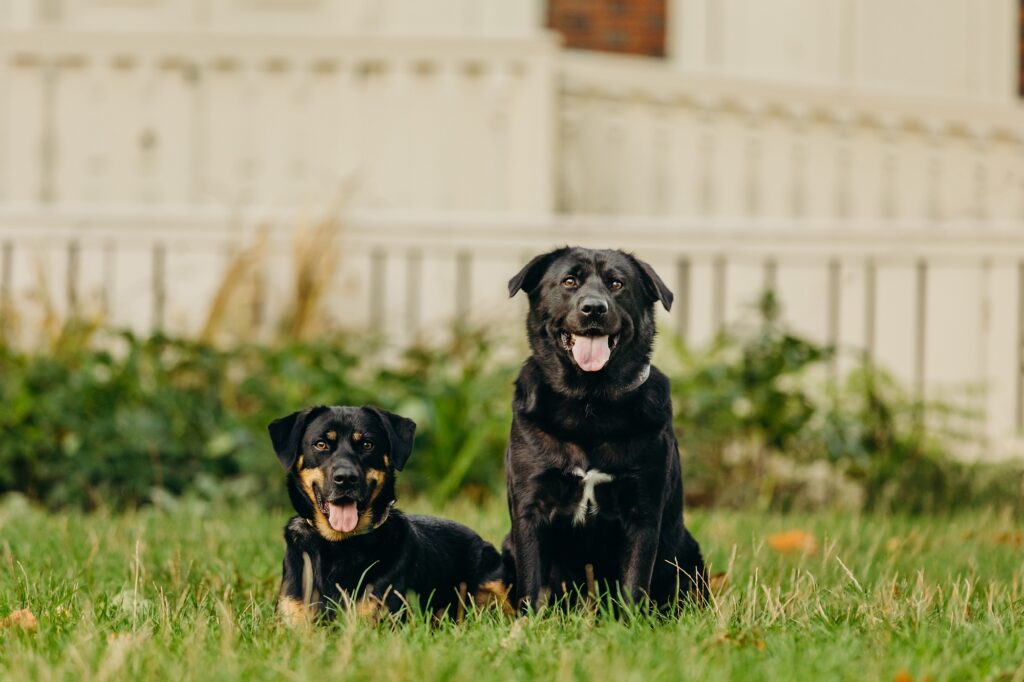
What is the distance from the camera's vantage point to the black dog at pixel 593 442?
299cm

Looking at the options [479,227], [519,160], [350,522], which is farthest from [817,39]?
[350,522]

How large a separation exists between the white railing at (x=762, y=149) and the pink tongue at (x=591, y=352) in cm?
580

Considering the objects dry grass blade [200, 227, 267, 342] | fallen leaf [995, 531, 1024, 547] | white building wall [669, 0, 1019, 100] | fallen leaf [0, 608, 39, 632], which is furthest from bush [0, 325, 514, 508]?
white building wall [669, 0, 1019, 100]

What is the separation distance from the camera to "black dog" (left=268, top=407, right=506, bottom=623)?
3.08 m

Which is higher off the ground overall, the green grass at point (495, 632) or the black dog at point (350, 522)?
the black dog at point (350, 522)

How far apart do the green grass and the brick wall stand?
6761 millimetres

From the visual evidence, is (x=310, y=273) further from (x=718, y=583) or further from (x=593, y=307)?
(x=593, y=307)

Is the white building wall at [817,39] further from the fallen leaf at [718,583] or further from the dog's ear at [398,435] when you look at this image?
the dog's ear at [398,435]

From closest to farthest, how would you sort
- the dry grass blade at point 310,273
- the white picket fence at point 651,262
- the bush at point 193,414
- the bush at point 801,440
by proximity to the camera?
the bush at point 193,414 < the bush at point 801,440 < the dry grass blade at point 310,273 < the white picket fence at point 651,262

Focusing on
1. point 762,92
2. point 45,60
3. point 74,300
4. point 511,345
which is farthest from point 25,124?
point 762,92

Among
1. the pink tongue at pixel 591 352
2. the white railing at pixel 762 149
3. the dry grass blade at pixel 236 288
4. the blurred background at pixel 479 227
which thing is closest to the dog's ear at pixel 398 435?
the pink tongue at pixel 591 352

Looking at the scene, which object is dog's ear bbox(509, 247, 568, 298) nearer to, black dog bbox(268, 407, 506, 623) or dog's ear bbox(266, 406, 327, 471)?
black dog bbox(268, 407, 506, 623)

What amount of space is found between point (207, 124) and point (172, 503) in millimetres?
3394

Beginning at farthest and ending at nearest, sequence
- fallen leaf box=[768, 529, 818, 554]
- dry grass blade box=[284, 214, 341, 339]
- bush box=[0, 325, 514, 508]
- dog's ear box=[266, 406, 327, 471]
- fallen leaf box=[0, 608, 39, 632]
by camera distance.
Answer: dry grass blade box=[284, 214, 341, 339], bush box=[0, 325, 514, 508], fallen leaf box=[768, 529, 818, 554], dog's ear box=[266, 406, 327, 471], fallen leaf box=[0, 608, 39, 632]
